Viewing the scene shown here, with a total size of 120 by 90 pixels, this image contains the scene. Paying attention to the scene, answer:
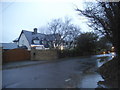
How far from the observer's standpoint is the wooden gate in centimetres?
1702

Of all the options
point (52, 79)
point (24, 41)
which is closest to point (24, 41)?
point (24, 41)

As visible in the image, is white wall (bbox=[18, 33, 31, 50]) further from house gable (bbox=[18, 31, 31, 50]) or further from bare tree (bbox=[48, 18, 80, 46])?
bare tree (bbox=[48, 18, 80, 46])

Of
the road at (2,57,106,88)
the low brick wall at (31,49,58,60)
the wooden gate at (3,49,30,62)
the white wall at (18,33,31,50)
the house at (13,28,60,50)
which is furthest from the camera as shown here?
the white wall at (18,33,31,50)

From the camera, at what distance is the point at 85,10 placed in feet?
28.8

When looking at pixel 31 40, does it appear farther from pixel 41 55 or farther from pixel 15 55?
pixel 41 55

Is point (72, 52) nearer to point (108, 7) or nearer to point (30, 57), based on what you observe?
point (30, 57)

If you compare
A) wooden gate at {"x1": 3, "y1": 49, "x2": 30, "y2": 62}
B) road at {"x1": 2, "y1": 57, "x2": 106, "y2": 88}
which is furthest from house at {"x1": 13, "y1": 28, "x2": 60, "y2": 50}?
road at {"x1": 2, "y1": 57, "x2": 106, "y2": 88}

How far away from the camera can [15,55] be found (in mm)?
18219

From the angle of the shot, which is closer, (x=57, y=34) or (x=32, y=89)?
(x=32, y=89)

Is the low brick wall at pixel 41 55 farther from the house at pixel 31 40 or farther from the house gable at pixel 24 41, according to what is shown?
the house gable at pixel 24 41

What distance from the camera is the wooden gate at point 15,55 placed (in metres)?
17.0

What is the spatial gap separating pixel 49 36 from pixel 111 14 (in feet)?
76.5

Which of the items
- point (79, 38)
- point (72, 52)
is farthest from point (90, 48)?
point (72, 52)

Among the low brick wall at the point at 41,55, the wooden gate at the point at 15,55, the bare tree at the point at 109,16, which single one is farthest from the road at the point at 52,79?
the low brick wall at the point at 41,55
